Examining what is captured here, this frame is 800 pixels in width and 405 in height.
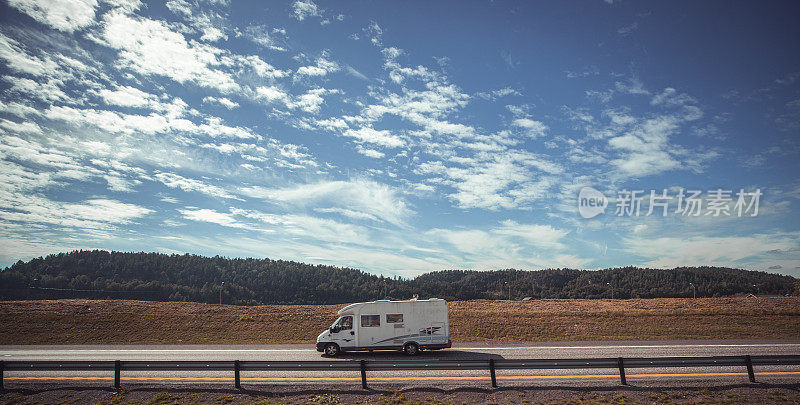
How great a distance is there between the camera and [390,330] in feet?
83.5

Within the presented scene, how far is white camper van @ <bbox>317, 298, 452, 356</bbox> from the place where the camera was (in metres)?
25.3

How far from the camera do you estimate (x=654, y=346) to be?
26672mm

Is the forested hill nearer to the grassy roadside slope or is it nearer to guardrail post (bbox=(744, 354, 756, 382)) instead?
the grassy roadside slope

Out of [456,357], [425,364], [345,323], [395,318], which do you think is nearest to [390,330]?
[395,318]

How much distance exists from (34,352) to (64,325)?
42.7 feet

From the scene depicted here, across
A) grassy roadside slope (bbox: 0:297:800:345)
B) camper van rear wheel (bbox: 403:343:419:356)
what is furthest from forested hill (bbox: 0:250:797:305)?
camper van rear wheel (bbox: 403:343:419:356)

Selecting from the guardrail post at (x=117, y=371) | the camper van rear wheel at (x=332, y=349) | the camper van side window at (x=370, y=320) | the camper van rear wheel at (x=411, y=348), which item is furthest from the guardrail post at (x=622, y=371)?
the guardrail post at (x=117, y=371)

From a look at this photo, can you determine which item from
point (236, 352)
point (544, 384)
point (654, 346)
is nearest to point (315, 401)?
point (544, 384)

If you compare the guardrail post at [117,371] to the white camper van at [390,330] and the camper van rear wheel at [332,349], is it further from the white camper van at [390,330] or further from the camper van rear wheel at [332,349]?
the camper van rear wheel at [332,349]

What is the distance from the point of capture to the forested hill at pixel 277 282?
14375 cm

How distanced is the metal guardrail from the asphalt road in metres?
0.56

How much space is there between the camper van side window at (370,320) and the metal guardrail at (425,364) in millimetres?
7054

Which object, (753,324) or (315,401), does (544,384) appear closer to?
(315,401)

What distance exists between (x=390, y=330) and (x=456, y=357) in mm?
4320
